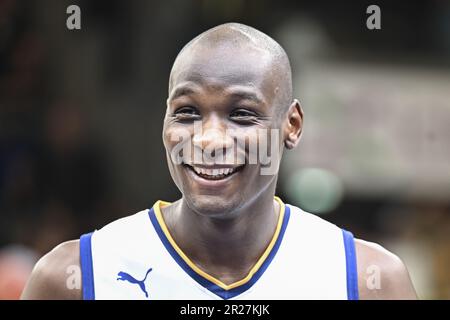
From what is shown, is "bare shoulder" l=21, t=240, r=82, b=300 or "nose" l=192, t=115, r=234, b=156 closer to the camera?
"nose" l=192, t=115, r=234, b=156

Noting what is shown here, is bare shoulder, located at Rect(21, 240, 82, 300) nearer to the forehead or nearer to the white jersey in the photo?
the white jersey

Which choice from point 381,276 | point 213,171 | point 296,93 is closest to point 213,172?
point 213,171

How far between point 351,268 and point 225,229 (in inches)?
23.0

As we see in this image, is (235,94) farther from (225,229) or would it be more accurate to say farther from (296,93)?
(296,93)

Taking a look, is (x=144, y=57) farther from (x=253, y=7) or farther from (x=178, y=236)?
(x=178, y=236)

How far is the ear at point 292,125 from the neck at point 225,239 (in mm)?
252

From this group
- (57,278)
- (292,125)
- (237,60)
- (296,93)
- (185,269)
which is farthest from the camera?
(296,93)

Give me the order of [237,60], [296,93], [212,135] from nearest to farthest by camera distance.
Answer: [212,135]
[237,60]
[296,93]

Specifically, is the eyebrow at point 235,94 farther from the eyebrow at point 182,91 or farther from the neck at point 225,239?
the neck at point 225,239

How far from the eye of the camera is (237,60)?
12.2ft

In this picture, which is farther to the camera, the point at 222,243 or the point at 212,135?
the point at 222,243

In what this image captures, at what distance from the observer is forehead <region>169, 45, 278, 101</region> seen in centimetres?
366

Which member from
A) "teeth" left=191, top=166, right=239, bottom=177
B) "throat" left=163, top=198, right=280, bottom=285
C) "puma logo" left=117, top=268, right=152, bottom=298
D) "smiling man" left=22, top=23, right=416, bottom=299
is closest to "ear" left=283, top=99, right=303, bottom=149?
"smiling man" left=22, top=23, right=416, bottom=299

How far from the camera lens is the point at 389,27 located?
31.7 ft
